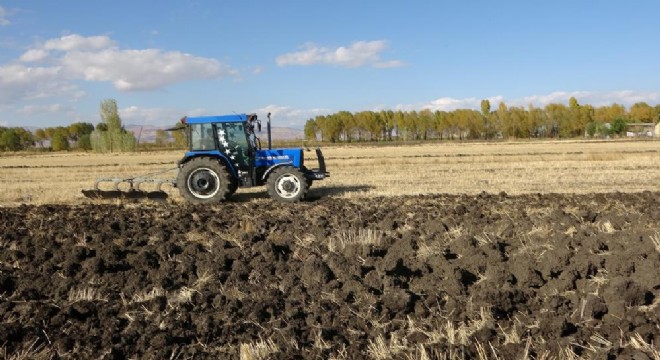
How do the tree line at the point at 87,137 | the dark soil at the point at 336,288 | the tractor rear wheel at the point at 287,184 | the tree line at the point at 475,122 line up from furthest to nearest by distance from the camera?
1. the tree line at the point at 475,122
2. the tree line at the point at 87,137
3. the tractor rear wheel at the point at 287,184
4. the dark soil at the point at 336,288

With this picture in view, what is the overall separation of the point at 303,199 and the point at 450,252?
686cm

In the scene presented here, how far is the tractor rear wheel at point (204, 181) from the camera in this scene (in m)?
13.8

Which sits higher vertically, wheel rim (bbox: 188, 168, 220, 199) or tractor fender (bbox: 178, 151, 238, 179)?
tractor fender (bbox: 178, 151, 238, 179)

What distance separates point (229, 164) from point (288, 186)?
1.51m

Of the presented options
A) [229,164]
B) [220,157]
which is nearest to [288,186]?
[229,164]

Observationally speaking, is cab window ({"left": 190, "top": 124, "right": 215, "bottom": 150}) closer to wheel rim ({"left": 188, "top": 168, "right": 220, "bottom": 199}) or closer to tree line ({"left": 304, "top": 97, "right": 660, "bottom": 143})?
wheel rim ({"left": 188, "top": 168, "right": 220, "bottom": 199})

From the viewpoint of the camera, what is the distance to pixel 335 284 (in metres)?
6.56

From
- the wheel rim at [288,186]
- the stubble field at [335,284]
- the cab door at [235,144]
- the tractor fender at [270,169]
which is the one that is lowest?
the stubble field at [335,284]

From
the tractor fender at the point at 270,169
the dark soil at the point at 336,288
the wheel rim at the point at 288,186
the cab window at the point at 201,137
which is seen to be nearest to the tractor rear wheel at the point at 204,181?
the cab window at the point at 201,137

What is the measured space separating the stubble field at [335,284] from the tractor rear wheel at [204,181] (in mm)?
1559

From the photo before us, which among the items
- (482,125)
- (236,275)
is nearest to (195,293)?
(236,275)

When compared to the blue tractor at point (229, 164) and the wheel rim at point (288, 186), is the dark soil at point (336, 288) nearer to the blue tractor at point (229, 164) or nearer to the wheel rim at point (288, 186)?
the blue tractor at point (229, 164)

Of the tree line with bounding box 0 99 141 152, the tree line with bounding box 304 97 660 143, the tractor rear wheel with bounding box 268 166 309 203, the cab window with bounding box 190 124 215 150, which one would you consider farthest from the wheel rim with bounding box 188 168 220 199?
the tree line with bounding box 304 97 660 143

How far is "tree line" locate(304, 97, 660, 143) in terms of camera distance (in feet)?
391
